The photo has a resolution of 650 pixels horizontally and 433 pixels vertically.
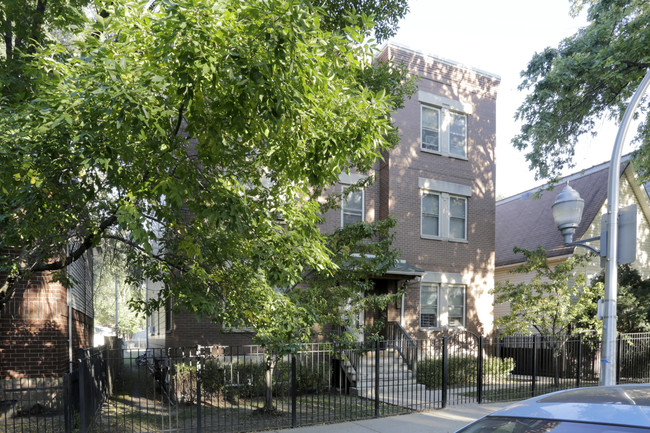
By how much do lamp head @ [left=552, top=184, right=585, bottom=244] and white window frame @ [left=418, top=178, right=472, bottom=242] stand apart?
9598mm

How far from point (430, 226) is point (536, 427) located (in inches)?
633

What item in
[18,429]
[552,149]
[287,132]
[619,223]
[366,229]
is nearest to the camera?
[287,132]

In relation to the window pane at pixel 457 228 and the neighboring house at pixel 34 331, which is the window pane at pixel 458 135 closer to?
the window pane at pixel 457 228

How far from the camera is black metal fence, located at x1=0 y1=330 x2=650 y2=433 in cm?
905

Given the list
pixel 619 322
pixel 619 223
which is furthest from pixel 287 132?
pixel 619 322

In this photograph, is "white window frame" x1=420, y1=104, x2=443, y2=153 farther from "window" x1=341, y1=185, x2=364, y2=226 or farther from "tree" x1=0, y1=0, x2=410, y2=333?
"tree" x1=0, y1=0, x2=410, y2=333

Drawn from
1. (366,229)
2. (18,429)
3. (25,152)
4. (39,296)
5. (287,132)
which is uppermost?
(287,132)

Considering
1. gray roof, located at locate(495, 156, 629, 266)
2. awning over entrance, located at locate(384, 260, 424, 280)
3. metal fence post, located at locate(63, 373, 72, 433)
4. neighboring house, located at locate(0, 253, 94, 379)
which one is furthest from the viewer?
gray roof, located at locate(495, 156, 629, 266)

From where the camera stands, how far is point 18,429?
8.85 metres

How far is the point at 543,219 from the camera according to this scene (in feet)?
77.4

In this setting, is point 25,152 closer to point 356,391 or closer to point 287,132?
point 287,132

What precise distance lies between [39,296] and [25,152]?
6.40m

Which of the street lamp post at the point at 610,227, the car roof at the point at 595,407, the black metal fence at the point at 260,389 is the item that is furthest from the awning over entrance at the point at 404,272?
the car roof at the point at 595,407

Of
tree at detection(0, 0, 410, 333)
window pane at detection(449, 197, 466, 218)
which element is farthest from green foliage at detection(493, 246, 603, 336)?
tree at detection(0, 0, 410, 333)
